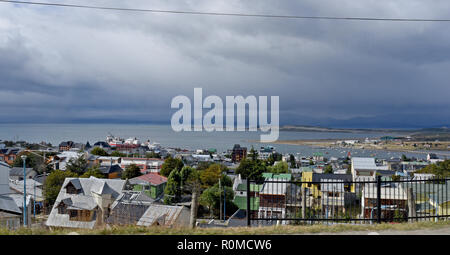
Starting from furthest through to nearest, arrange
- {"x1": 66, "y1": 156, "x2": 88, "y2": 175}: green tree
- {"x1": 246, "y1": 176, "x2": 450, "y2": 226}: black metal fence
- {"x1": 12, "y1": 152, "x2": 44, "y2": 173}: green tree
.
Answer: {"x1": 12, "y1": 152, "x2": 44, "y2": 173}: green tree → {"x1": 66, "y1": 156, "x2": 88, "y2": 175}: green tree → {"x1": 246, "y1": 176, "x2": 450, "y2": 226}: black metal fence

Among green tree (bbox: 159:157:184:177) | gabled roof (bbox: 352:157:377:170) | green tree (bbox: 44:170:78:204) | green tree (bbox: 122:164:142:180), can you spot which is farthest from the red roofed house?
gabled roof (bbox: 352:157:377:170)

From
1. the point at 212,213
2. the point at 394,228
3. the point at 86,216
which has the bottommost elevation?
the point at 212,213

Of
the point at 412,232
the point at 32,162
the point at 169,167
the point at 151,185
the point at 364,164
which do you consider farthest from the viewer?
the point at 32,162

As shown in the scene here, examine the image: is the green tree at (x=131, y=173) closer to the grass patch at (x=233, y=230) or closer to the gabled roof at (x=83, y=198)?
the gabled roof at (x=83, y=198)

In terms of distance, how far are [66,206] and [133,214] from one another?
4.25 m

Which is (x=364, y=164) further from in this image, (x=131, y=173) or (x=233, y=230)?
(x=233, y=230)

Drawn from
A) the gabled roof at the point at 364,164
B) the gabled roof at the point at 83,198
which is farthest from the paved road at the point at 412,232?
the gabled roof at the point at 364,164

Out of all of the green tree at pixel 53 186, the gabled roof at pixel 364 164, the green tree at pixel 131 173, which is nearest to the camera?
the green tree at pixel 53 186

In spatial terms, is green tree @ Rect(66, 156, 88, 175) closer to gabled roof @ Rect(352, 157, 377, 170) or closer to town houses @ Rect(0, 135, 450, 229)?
town houses @ Rect(0, 135, 450, 229)

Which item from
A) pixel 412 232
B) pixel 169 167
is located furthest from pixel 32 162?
pixel 412 232

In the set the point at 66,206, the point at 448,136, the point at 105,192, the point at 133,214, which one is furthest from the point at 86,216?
the point at 448,136
